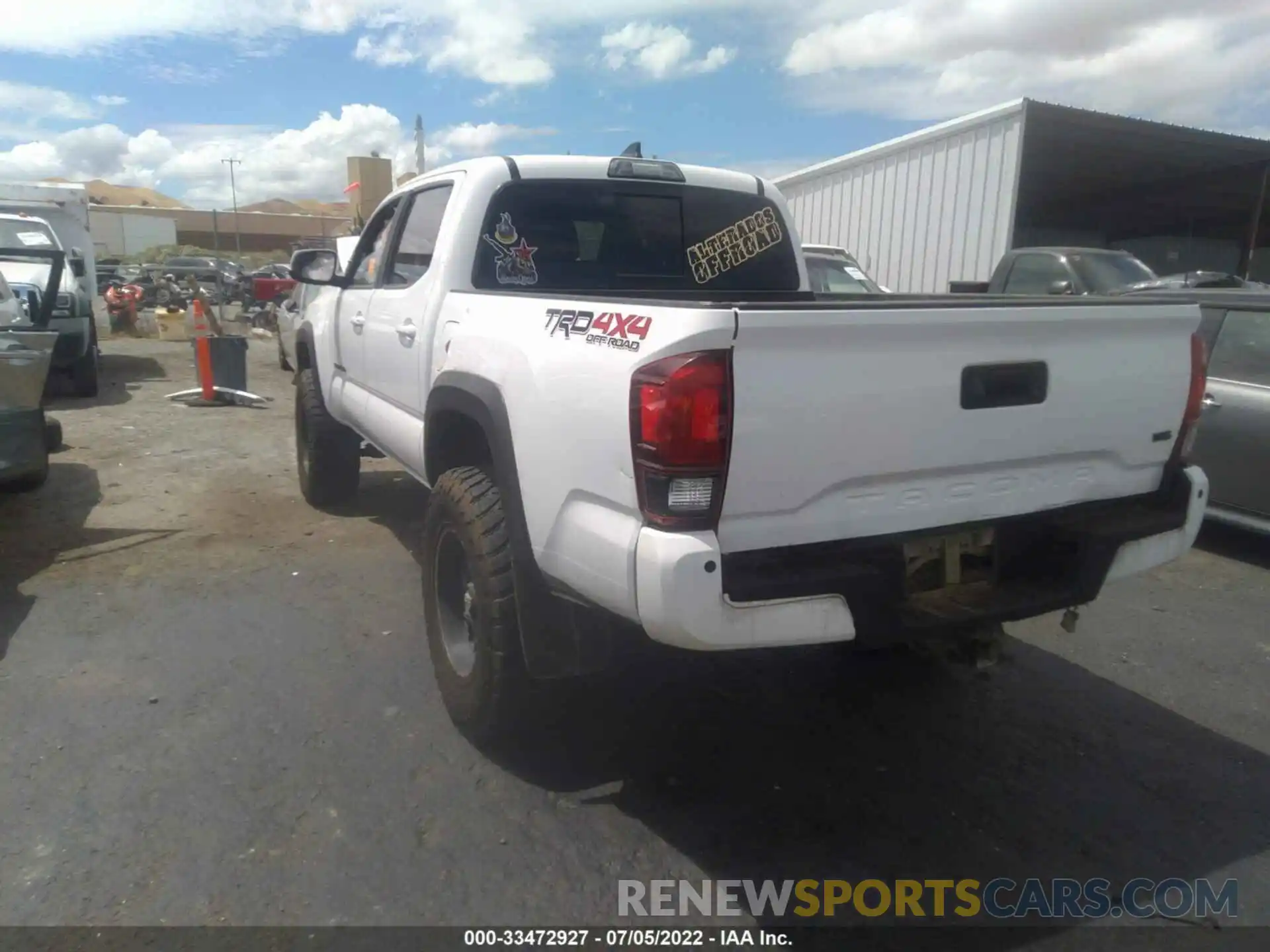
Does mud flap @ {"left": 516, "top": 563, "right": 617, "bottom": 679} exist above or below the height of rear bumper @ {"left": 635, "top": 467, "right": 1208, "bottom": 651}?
below

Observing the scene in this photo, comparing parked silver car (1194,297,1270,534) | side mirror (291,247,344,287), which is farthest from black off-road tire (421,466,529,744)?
parked silver car (1194,297,1270,534)

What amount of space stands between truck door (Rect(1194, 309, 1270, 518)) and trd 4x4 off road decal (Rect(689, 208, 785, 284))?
308 centimetres

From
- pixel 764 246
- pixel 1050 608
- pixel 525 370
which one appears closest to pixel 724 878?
pixel 1050 608

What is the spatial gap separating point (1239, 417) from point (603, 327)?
468 centimetres

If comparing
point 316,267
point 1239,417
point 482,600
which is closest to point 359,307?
point 316,267

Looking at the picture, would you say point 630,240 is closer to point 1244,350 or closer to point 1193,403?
point 1193,403

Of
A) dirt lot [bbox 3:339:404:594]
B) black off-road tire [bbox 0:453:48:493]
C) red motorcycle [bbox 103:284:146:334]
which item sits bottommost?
dirt lot [bbox 3:339:404:594]

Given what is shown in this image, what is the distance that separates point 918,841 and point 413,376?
2.60 metres

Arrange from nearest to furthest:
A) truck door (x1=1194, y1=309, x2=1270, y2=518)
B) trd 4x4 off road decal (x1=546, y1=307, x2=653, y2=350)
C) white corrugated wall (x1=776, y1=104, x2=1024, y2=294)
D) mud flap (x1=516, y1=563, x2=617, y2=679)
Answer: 1. trd 4x4 off road decal (x1=546, y1=307, x2=653, y2=350)
2. mud flap (x1=516, y1=563, x2=617, y2=679)
3. truck door (x1=1194, y1=309, x2=1270, y2=518)
4. white corrugated wall (x1=776, y1=104, x2=1024, y2=294)

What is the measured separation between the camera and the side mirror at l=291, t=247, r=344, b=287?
5102 millimetres

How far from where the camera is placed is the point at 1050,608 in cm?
286

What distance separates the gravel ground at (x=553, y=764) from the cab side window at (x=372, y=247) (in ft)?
5.27

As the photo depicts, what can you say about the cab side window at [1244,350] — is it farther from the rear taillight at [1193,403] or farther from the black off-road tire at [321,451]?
the black off-road tire at [321,451]

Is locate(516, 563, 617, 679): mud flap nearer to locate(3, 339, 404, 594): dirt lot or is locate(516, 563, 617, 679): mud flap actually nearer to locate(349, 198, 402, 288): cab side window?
locate(349, 198, 402, 288): cab side window
